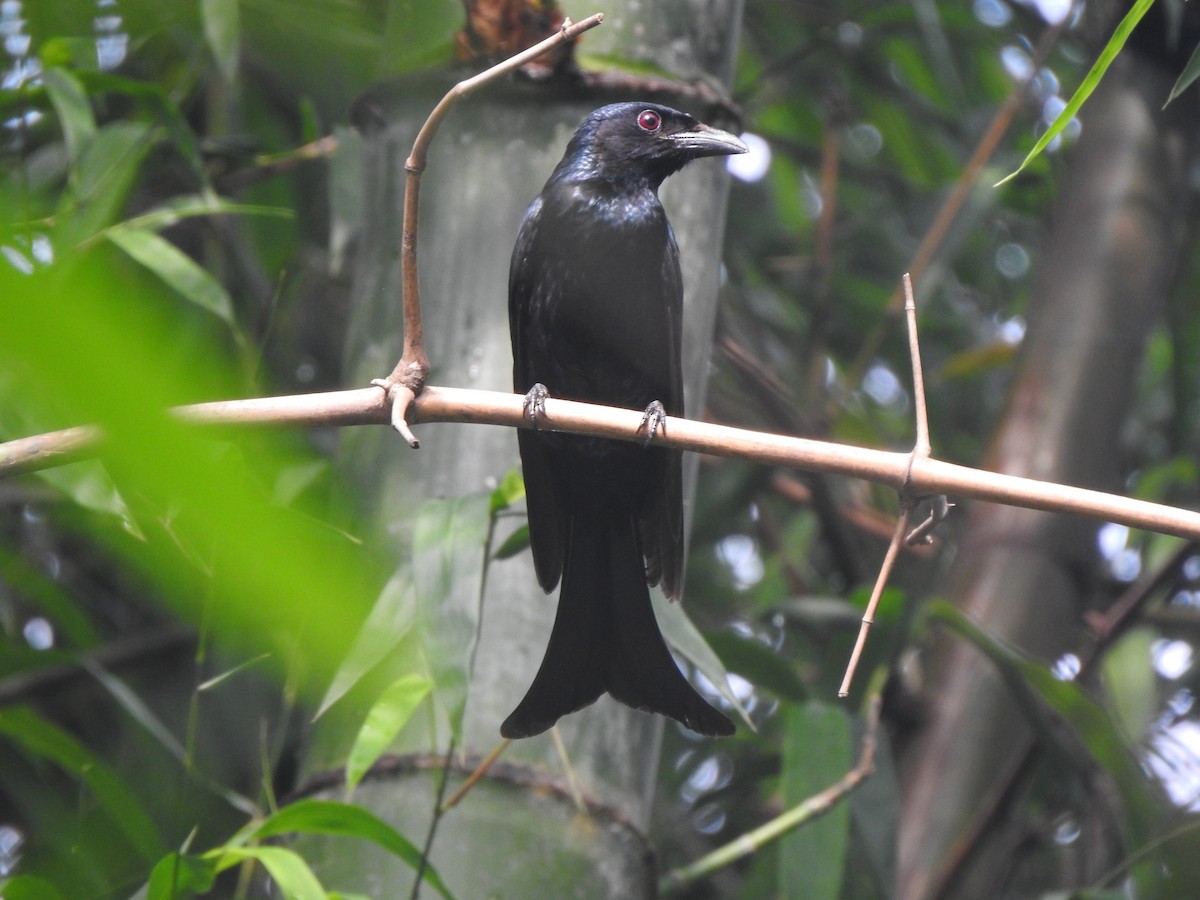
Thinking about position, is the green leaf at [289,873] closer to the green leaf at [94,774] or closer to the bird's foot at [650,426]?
the green leaf at [94,774]

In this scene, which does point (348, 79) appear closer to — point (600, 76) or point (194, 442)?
point (600, 76)

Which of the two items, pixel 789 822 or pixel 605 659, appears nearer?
pixel 605 659

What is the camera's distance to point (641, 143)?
2648 mm

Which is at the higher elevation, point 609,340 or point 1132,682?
point 609,340

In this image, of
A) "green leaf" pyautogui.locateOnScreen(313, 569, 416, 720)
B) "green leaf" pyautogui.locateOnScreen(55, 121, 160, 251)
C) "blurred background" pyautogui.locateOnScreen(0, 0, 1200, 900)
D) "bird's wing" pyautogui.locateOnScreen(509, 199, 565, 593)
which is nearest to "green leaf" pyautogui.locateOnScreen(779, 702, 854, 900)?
"blurred background" pyautogui.locateOnScreen(0, 0, 1200, 900)

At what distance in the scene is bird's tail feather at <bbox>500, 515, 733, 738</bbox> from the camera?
179cm

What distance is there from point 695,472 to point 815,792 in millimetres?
608

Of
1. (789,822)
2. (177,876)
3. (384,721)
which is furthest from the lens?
(789,822)

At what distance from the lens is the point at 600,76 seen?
2.21 meters

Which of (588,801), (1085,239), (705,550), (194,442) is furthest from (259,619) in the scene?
(705,550)

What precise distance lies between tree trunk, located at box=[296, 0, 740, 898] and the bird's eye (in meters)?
0.14

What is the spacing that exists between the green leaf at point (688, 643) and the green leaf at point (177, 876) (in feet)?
2.36

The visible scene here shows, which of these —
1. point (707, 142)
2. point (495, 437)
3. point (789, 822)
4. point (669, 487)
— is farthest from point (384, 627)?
point (707, 142)

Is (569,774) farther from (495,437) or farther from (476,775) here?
(495,437)
